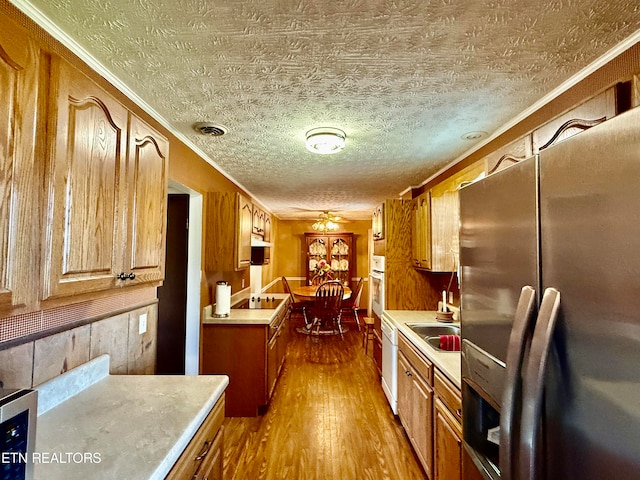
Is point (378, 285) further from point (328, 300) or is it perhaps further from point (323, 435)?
→ point (328, 300)

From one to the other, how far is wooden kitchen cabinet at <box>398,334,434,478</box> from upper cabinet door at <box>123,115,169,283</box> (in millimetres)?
1636

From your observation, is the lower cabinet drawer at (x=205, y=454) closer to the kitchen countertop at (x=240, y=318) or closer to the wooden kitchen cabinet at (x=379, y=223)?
the kitchen countertop at (x=240, y=318)

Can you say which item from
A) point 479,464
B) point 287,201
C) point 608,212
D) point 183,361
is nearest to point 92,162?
point 608,212

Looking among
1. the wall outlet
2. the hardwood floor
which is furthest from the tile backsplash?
the hardwood floor

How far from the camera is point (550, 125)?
1330 mm

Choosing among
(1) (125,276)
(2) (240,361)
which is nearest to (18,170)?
(1) (125,276)

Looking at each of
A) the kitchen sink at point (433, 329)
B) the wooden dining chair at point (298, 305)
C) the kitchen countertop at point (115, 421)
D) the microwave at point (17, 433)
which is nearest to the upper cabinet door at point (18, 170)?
the microwave at point (17, 433)

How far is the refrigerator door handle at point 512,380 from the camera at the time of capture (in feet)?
2.48

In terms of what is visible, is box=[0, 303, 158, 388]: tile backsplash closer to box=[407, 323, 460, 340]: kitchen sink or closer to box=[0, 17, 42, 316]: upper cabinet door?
box=[0, 17, 42, 316]: upper cabinet door

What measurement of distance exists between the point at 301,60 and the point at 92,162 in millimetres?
902

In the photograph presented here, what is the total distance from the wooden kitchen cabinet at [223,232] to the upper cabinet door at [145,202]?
1.34m

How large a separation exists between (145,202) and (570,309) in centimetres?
149

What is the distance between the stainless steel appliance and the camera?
278 centimetres

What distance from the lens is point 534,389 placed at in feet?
2.26
